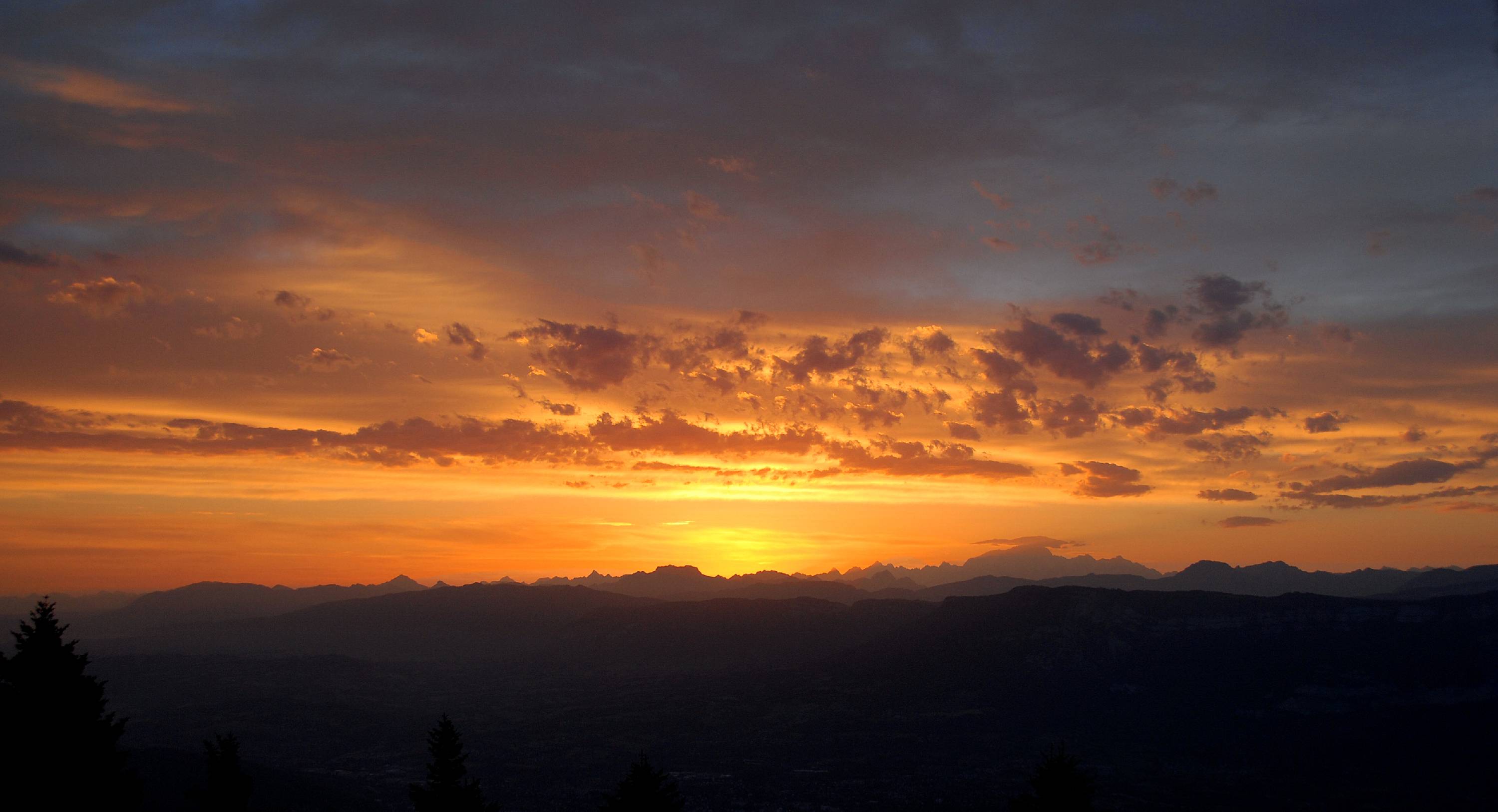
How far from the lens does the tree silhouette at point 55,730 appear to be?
34.5 m

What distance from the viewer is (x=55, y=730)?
1388 inches

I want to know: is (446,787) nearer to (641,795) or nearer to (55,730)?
(641,795)

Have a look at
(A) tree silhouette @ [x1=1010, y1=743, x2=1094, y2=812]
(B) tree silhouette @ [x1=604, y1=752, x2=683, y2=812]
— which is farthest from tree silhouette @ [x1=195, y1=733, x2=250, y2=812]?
(A) tree silhouette @ [x1=1010, y1=743, x2=1094, y2=812]

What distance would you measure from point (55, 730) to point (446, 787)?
54.6 feet

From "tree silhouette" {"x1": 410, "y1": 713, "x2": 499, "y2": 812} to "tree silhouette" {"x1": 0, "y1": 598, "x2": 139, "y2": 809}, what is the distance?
12251 millimetres

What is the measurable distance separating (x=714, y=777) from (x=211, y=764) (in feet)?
498

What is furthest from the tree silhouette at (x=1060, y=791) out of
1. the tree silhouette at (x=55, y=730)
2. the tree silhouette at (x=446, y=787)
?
the tree silhouette at (x=55, y=730)

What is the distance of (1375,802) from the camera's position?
165375 millimetres

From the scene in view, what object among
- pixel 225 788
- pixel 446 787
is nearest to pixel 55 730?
pixel 225 788

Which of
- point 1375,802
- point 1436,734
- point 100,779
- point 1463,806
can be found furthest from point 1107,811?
point 100,779

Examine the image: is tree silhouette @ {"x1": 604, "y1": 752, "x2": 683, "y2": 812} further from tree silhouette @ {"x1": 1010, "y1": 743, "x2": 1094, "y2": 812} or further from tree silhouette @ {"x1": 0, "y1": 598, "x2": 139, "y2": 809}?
tree silhouette @ {"x1": 0, "y1": 598, "x2": 139, "y2": 809}

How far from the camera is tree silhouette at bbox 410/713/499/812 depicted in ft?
143

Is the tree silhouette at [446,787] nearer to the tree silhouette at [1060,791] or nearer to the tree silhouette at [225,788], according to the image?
the tree silhouette at [225,788]

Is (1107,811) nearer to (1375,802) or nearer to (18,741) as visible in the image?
(1375,802)
